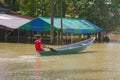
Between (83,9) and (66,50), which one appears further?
(83,9)

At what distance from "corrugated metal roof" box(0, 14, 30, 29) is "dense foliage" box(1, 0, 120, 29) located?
17.9 feet

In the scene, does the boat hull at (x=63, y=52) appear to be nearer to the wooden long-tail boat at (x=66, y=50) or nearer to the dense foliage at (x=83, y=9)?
the wooden long-tail boat at (x=66, y=50)

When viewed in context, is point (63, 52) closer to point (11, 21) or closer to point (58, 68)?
point (58, 68)

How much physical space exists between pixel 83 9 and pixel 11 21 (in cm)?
963

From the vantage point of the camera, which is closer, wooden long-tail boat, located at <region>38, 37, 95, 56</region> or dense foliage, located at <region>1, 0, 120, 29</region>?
wooden long-tail boat, located at <region>38, 37, 95, 56</region>

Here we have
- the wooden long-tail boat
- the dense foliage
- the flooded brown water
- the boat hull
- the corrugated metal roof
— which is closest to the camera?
the flooded brown water

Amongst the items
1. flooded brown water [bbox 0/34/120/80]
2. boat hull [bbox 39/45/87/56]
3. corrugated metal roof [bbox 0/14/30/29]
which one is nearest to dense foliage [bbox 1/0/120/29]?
corrugated metal roof [bbox 0/14/30/29]

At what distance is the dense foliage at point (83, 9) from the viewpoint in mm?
42625

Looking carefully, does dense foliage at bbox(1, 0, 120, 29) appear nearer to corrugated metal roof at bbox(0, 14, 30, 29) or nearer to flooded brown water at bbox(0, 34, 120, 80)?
corrugated metal roof at bbox(0, 14, 30, 29)

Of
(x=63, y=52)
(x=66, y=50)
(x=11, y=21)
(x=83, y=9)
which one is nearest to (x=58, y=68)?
(x=63, y=52)

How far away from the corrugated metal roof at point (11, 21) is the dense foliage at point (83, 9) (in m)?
5.47

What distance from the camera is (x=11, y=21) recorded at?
3675 centimetres

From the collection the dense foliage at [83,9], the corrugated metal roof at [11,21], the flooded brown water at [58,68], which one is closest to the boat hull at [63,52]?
the flooded brown water at [58,68]

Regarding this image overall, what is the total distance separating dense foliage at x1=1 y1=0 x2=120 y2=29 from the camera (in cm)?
4262
